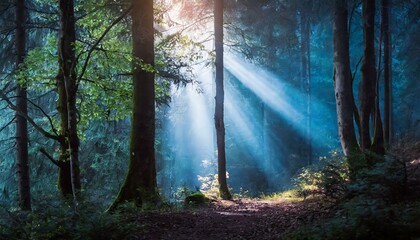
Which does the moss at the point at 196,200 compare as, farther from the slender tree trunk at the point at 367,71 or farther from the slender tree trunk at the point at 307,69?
the slender tree trunk at the point at 307,69

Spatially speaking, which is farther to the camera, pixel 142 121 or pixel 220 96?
pixel 220 96

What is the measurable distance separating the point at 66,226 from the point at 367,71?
7.64 meters

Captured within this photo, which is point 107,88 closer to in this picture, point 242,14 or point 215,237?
point 215,237

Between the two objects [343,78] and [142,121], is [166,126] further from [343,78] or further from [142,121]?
[142,121]

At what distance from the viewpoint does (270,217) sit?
7.77m

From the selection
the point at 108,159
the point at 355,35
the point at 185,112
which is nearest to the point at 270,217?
the point at 108,159

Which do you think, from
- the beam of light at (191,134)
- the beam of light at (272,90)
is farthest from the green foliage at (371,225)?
the beam of light at (191,134)

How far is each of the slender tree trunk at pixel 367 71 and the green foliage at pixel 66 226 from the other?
628cm

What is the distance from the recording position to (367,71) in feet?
29.9

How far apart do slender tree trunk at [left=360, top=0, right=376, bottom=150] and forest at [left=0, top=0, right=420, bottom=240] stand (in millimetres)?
35

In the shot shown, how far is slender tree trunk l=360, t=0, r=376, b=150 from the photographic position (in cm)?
906

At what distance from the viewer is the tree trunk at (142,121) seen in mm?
8844

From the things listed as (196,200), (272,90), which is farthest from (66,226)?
(272,90)

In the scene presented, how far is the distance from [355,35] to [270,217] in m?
25.9
